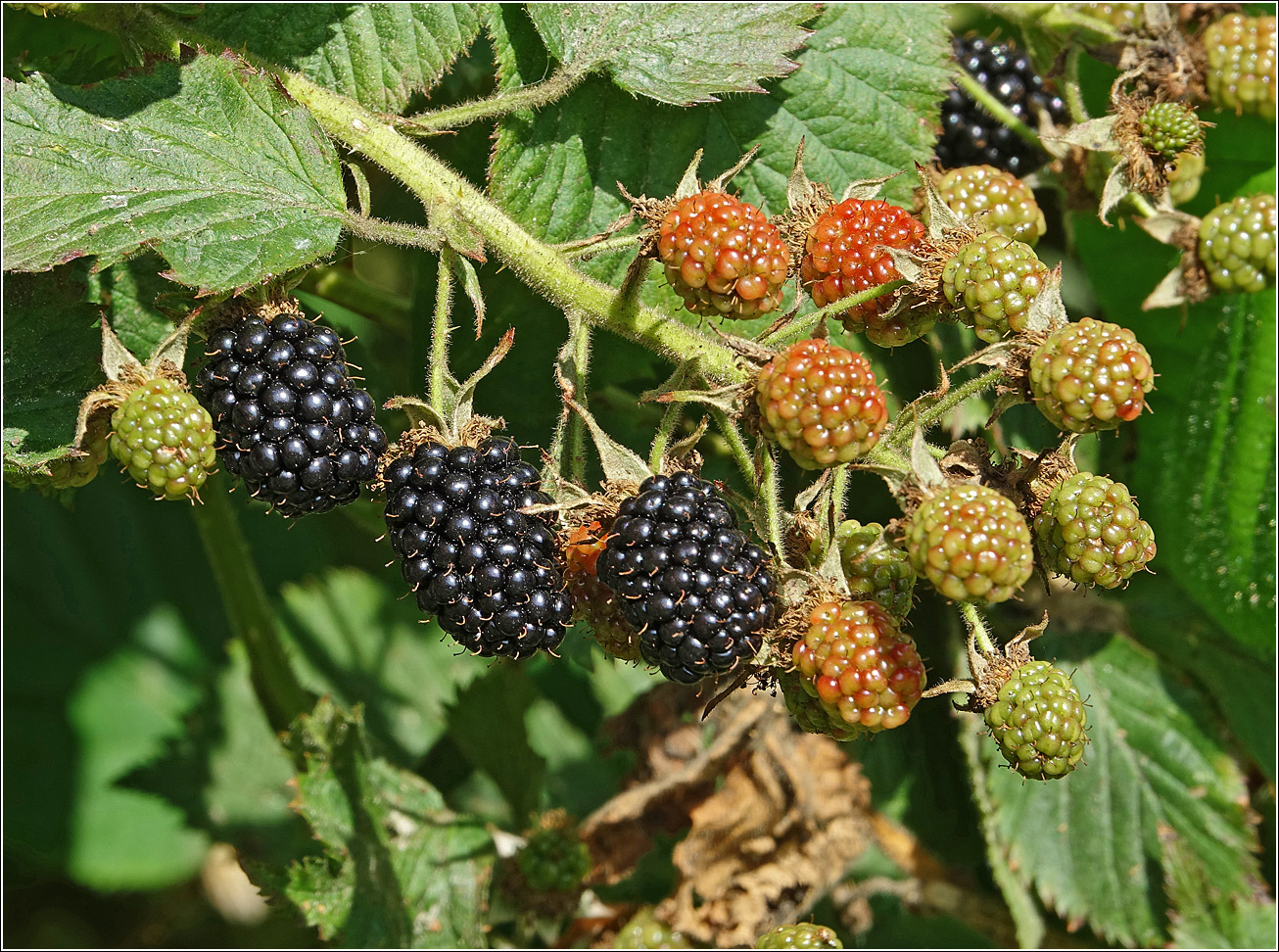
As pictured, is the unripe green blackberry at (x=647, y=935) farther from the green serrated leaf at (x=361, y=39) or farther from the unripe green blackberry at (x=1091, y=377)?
the green serrated leaf at (x=361, y=39)

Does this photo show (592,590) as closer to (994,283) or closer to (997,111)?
(994,283)

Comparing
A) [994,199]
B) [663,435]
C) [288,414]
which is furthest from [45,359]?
[994,199]

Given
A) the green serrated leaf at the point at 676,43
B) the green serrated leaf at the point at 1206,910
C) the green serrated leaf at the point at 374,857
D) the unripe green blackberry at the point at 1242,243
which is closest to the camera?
the green serrated leaf at the point at 676,43

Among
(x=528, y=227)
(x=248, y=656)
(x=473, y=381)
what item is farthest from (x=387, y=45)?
(x=248, y=656)

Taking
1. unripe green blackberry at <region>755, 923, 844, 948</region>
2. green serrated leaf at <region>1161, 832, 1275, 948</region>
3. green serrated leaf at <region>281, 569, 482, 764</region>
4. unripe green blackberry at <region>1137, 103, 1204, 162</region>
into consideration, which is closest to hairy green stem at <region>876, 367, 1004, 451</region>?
unripe green blackberry at <region>755, 923, 844, 948</region>

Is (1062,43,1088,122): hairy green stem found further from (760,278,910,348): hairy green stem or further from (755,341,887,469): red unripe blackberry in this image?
(755,341,887,469): red unripe blackberry

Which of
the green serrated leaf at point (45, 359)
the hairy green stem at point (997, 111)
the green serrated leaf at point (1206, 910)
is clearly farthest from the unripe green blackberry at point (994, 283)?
the green serrated leaf at point (1206, 910)
